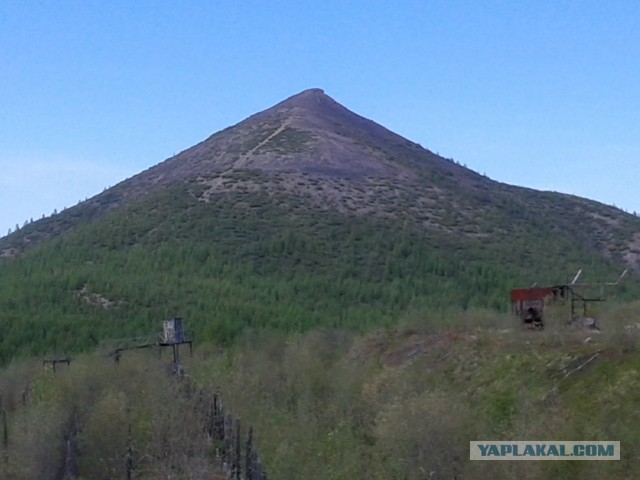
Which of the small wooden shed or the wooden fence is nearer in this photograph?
the wooden fence

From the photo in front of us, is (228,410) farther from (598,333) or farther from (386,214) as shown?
(386,214)

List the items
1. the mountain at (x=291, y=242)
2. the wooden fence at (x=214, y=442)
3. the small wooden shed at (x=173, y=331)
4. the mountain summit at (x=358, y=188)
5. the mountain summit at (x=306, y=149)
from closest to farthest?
the wooden fence at (x=214, y=442)
the small wooden shed at (x=173, y=331)
the mountain at (x=291, y=242)
the mountain summit at (x=358, y=188)
the mountain summit at (x=306, y=149)

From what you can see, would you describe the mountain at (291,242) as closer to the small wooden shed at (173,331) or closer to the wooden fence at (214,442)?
the small wooden shed at (173,331)

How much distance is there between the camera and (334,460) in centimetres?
3167

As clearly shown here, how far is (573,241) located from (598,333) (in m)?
62.0

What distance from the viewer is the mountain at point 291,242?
2571 inches

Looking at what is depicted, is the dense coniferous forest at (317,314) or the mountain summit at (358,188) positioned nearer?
the dense coniferous forest at (317,314)

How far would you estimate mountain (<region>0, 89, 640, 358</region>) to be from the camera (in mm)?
65312

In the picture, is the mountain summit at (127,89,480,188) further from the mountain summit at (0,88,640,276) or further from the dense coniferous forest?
the dense coniferous forest

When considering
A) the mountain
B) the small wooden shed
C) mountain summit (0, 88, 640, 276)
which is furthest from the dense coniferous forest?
the small wooden shed

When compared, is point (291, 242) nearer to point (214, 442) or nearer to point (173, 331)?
point (173, 331)

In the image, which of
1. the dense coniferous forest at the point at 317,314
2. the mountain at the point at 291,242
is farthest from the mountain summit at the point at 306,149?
the dense coniferous forest at the point at 317,314

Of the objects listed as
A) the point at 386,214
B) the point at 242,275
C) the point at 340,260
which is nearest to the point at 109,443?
the point at 242,275

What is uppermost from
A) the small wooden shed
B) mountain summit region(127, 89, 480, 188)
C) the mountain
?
mountain summit region(127, 89, 480, 188)
